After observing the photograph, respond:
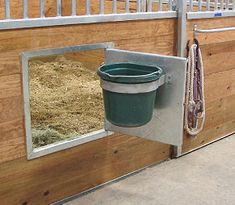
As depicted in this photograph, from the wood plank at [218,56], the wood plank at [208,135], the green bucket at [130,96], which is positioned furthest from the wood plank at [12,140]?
the wood plank at [218,56]

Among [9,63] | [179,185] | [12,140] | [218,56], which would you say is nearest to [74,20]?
[9,63]

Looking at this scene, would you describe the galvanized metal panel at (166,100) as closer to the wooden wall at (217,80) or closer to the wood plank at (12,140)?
the wood plank at (12,140)

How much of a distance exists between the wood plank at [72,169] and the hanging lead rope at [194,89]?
32cm

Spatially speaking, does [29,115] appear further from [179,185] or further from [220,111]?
[220,111]

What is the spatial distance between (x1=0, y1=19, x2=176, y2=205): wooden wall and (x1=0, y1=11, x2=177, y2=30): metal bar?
0.03 m

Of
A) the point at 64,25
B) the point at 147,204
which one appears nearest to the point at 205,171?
the point at 147,204

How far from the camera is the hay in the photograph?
2.96 metres

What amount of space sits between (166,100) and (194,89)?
68cm

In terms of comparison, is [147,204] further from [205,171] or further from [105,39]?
[105,39]

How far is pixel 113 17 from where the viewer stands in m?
2.37

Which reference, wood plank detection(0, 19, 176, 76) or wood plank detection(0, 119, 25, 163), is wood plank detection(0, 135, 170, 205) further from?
wood plank detection(0, 19, 176, 76)

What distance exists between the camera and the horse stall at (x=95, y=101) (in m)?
2.04

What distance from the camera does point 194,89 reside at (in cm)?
283

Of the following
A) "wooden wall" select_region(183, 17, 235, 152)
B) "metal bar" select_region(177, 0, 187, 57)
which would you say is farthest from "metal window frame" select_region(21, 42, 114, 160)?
"wooden wall" select_region(183, 17, 235, 152)
